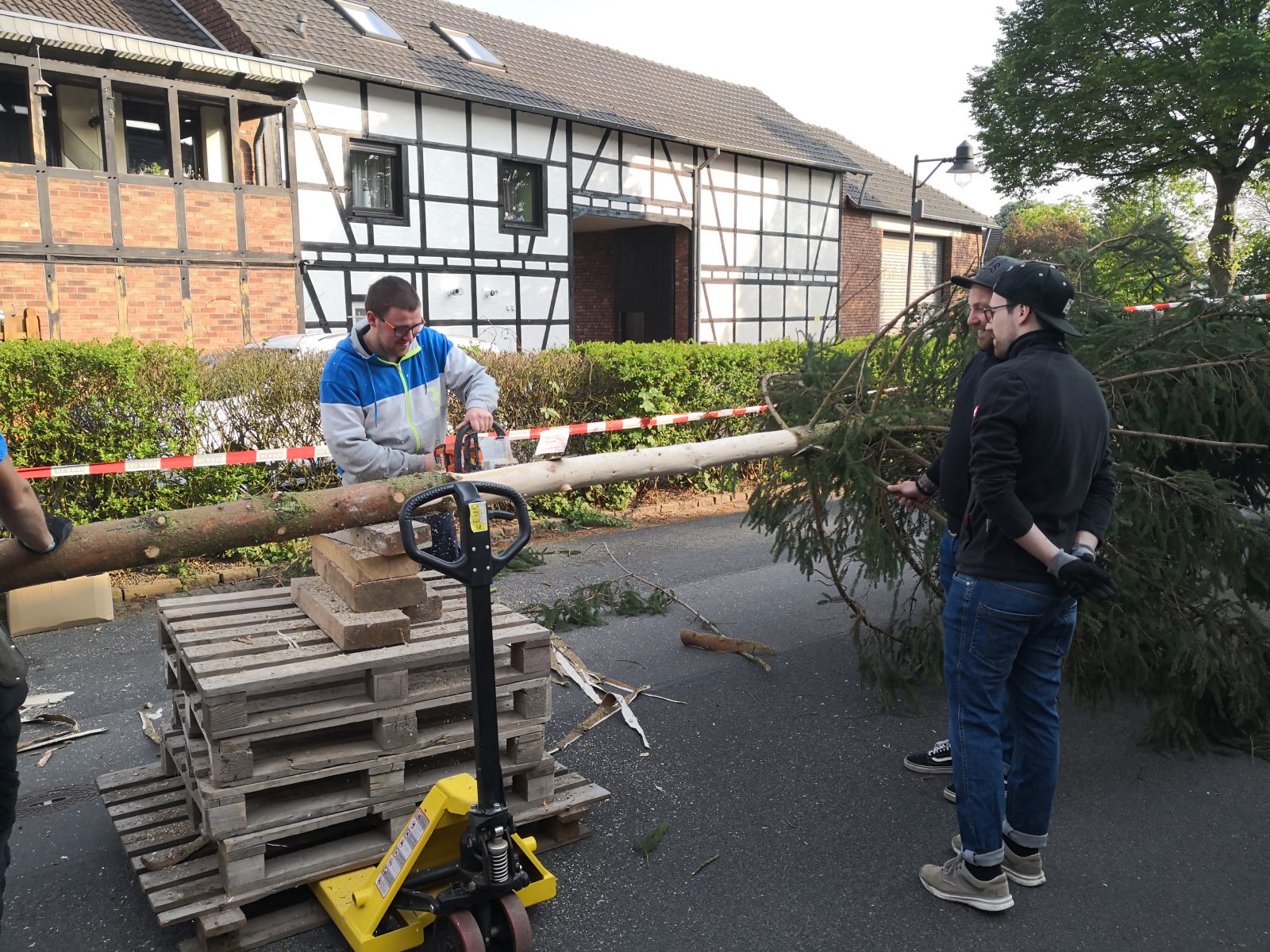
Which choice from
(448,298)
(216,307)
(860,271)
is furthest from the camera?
(860,271)

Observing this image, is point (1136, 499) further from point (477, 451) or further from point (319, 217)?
point (319, 217)

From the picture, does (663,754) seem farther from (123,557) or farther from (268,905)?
(123,557)

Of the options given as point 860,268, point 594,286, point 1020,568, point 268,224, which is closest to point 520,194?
point 268,224

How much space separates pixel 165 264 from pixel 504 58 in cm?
890

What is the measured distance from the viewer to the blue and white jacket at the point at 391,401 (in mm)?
3787

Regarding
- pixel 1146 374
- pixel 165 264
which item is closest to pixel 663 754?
pixel 1146 374

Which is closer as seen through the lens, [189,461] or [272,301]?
[189,461]

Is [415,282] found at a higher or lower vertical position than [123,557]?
higher

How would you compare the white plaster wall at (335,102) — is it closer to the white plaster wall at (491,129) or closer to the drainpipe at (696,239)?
the white plaster wall at (491,129)

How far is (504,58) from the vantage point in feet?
63.9

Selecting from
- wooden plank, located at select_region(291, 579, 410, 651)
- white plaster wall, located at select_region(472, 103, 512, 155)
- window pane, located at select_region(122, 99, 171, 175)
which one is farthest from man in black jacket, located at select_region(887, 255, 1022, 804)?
white plaster wall, located at select_region(472, 103, 512, 155)

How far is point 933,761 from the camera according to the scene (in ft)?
14.0

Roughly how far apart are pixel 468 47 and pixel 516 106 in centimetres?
250

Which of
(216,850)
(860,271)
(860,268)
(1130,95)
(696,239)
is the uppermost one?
(1130,95)
